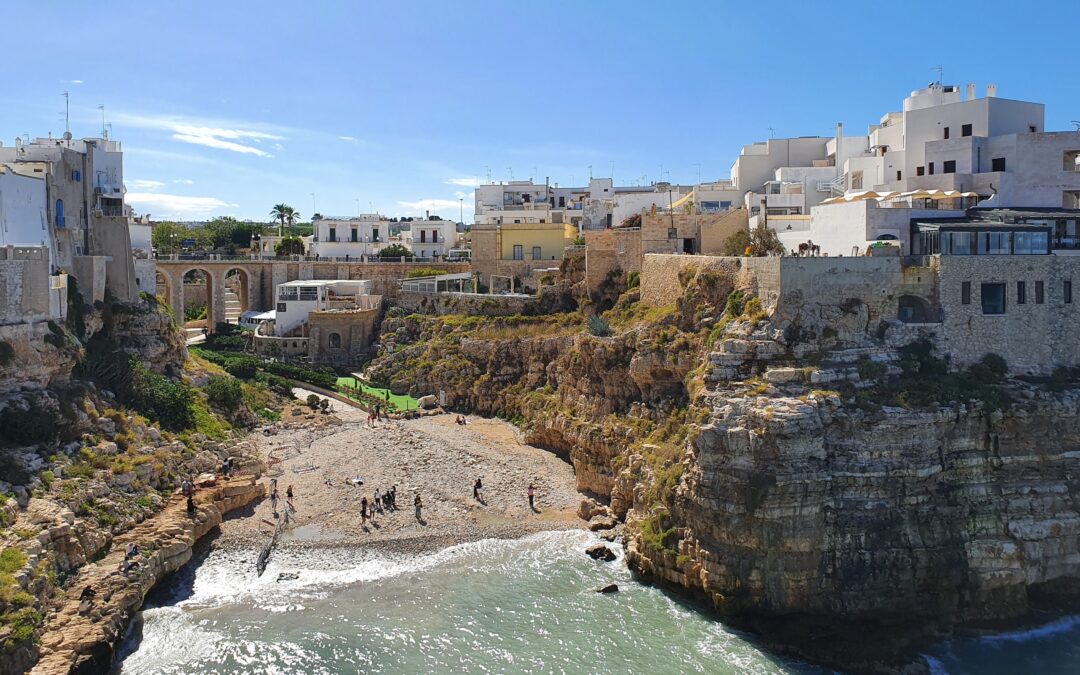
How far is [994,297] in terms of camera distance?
2786cm

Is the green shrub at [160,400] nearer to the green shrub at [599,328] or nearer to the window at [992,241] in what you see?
the green shrub at [599,328]

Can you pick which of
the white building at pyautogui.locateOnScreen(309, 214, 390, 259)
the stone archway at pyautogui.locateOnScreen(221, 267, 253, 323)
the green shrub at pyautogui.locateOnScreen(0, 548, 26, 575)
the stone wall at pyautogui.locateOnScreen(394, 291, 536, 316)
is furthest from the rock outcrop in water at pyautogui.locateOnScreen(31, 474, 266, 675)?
the white building at pyautogui.locateOnScreen(309, 214, 390, 259)

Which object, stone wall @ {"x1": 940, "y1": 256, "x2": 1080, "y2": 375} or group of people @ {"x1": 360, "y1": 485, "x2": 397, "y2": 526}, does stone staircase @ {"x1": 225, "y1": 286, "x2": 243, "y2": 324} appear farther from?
stone wall @ {"x1": 940, "y1": 256, "x2": 1080, "y2": 375}

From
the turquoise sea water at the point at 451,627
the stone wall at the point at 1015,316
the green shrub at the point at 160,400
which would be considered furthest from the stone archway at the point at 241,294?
the stone wall at the point at 1015,316

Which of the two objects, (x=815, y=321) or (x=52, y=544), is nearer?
(x=52, y=544)

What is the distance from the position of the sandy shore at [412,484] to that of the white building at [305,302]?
45.6ft

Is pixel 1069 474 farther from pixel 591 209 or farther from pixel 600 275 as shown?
pixel 591 209

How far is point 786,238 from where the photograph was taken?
35781mm

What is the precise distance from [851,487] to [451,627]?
36.5ft

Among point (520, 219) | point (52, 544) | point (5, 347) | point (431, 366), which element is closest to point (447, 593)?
point (52, 544)

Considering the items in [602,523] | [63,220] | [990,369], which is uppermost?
[63,220]

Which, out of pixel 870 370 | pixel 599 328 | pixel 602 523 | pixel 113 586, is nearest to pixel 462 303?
pixel 599 328

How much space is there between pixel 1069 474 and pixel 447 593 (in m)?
17.8

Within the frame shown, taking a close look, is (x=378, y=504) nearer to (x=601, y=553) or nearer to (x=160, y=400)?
(x=601, y=553)
